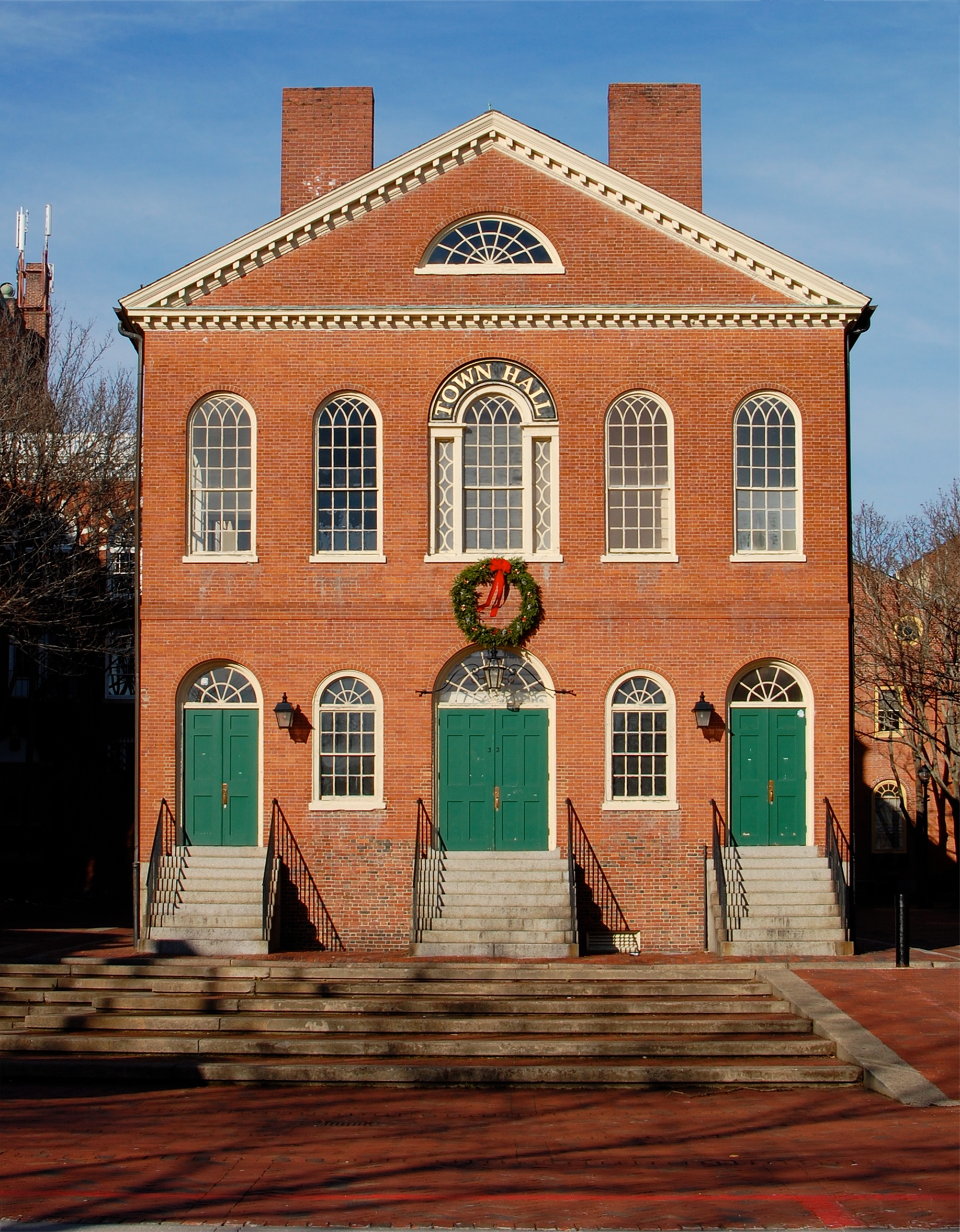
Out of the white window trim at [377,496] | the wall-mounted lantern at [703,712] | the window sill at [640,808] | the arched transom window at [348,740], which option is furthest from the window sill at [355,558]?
the wall-mounted lantern at [703,712]

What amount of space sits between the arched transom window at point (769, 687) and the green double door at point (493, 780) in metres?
2.94

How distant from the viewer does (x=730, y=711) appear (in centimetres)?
2016

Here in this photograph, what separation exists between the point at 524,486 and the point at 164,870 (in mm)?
7587

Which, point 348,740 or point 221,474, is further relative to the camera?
point 221,474

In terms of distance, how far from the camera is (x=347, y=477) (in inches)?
807

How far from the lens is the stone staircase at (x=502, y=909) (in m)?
18.3

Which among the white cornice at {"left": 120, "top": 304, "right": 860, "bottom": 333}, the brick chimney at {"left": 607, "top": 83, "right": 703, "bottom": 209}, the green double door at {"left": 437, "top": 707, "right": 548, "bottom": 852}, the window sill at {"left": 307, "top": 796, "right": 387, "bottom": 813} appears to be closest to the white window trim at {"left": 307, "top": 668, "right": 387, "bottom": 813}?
the window sill at {"left": 307, "top": 796, "right": 387, "bottom": 813}

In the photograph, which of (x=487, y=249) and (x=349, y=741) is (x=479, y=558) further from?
(x=487, y=249)

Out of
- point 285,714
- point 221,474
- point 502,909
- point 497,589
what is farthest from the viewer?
point 221,474

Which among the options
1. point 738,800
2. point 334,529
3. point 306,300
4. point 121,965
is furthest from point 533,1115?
point 306,300

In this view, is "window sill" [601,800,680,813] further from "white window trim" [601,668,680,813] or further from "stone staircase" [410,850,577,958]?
"stone staircase" [410,850,577,958]

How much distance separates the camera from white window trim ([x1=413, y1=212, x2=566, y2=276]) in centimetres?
2048

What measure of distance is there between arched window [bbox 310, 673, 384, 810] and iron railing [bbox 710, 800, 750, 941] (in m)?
4.88

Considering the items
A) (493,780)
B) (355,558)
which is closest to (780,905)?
(493,780)
